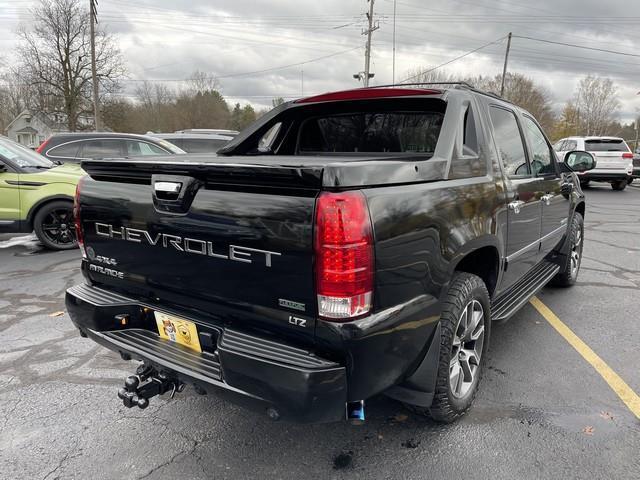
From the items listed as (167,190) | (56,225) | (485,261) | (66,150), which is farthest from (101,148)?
(485,261)

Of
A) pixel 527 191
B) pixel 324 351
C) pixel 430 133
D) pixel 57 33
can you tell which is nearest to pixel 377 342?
pixel 324 351

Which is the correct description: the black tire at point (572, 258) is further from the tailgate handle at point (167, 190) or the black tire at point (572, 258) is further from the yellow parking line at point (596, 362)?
the tailgate handle at point (167, 190)

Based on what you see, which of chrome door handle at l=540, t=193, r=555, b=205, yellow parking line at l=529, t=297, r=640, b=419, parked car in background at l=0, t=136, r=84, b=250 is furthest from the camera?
parked car in background at l=0, t=136, r=84, b=250

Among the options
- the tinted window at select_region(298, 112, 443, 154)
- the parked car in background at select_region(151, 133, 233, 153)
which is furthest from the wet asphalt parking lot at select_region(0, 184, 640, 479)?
the parked car in background at select_region(151, 133, 233, 153)

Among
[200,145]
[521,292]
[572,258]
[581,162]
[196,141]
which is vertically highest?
[196,141]

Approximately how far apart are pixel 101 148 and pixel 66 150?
659 mm

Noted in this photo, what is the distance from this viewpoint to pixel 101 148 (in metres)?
8.84

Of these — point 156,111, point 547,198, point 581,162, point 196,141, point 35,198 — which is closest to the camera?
point 547,198

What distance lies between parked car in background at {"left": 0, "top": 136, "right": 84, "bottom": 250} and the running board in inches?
238

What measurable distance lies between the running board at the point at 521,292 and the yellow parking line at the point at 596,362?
0.40 m

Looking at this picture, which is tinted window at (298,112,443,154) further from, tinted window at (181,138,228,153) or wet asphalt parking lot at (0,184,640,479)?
tinted window at (181,138,228,153)

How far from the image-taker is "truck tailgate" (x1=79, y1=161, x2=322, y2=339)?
1797 millimetres

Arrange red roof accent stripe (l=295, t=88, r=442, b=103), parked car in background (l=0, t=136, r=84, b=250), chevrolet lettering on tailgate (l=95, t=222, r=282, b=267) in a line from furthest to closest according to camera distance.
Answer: parked car in background (l=0, t=136, r=84, b=250) < red roof accent stripe (l=295, t=88, r=442, b=103) < chevrolet lettering on tailgate (l=95, t=222, r=282, b=267)

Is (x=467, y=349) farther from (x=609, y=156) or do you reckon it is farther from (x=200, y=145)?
(x=609, y=156)
